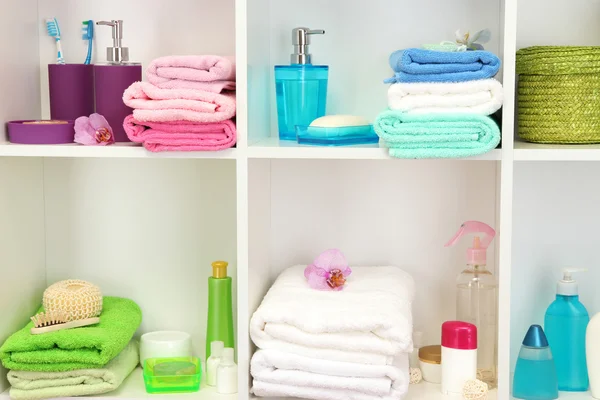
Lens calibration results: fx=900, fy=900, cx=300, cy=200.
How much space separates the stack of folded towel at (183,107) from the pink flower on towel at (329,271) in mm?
289

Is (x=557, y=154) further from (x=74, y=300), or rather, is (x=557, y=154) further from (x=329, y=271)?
(x=74, y=300)

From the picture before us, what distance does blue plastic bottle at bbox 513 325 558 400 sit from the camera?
1554mm

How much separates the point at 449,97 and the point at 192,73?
423mm

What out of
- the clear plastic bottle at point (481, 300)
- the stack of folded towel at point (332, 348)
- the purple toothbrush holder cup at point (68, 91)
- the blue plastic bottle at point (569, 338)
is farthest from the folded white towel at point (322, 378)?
the purple toothbrush holder cup at point (68, 91)

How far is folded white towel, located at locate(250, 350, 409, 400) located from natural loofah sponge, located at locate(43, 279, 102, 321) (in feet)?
1.16

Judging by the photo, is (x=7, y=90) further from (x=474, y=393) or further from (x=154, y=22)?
(x=474, y=393)

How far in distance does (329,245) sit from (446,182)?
259 millimetres

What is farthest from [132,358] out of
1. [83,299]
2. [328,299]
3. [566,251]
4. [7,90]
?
[566,251]

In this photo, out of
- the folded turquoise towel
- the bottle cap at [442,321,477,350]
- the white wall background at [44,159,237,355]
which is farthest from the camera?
the white wall background at [44,159,237,355]

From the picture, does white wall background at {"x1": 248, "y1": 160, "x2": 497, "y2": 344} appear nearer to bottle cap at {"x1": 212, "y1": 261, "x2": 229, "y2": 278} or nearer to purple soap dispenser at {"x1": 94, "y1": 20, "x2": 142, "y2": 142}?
bottle cap at {"x1": 212, "y1": 261, "x2": 229, "y2": 278}

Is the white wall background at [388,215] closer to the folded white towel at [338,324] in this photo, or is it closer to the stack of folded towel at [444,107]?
the folded white towel at [338,324]

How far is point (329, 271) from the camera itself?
1.61m

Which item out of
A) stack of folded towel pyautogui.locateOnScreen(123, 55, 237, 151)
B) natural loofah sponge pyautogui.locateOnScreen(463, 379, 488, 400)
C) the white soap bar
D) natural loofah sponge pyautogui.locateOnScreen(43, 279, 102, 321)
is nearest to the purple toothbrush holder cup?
stack of folded towel pyautogui.locateOnScreen(123, 55, 237, 151)

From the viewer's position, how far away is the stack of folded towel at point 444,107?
1.42 metres
